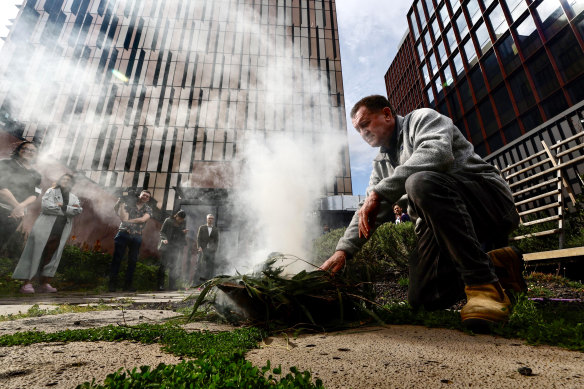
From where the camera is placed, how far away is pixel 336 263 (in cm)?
181

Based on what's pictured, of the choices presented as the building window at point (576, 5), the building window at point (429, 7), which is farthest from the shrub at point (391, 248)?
the building window at point (429, 7)

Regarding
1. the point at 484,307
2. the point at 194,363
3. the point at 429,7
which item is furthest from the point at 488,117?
the point at 194,363

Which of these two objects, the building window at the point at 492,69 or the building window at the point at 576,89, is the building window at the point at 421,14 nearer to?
the building window at the point at 492,69

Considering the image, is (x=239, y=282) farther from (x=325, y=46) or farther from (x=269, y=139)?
(x=325, y=46)

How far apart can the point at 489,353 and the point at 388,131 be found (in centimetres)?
149

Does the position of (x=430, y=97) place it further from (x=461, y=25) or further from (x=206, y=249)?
(x=206, y=249)

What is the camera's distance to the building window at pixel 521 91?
13805 millimetres

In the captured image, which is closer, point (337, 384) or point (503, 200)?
point (337, 384)

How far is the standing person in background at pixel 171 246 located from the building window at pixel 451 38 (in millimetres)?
21472

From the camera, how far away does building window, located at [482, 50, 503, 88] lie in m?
15.7

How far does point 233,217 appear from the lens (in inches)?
386

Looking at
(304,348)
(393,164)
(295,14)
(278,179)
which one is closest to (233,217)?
(278,179)

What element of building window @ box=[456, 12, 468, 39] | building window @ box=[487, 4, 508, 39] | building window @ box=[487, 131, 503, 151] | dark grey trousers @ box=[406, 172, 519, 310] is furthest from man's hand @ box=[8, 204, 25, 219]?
building window @ box=[456, 12, 468, 39]

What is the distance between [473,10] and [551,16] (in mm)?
5480
